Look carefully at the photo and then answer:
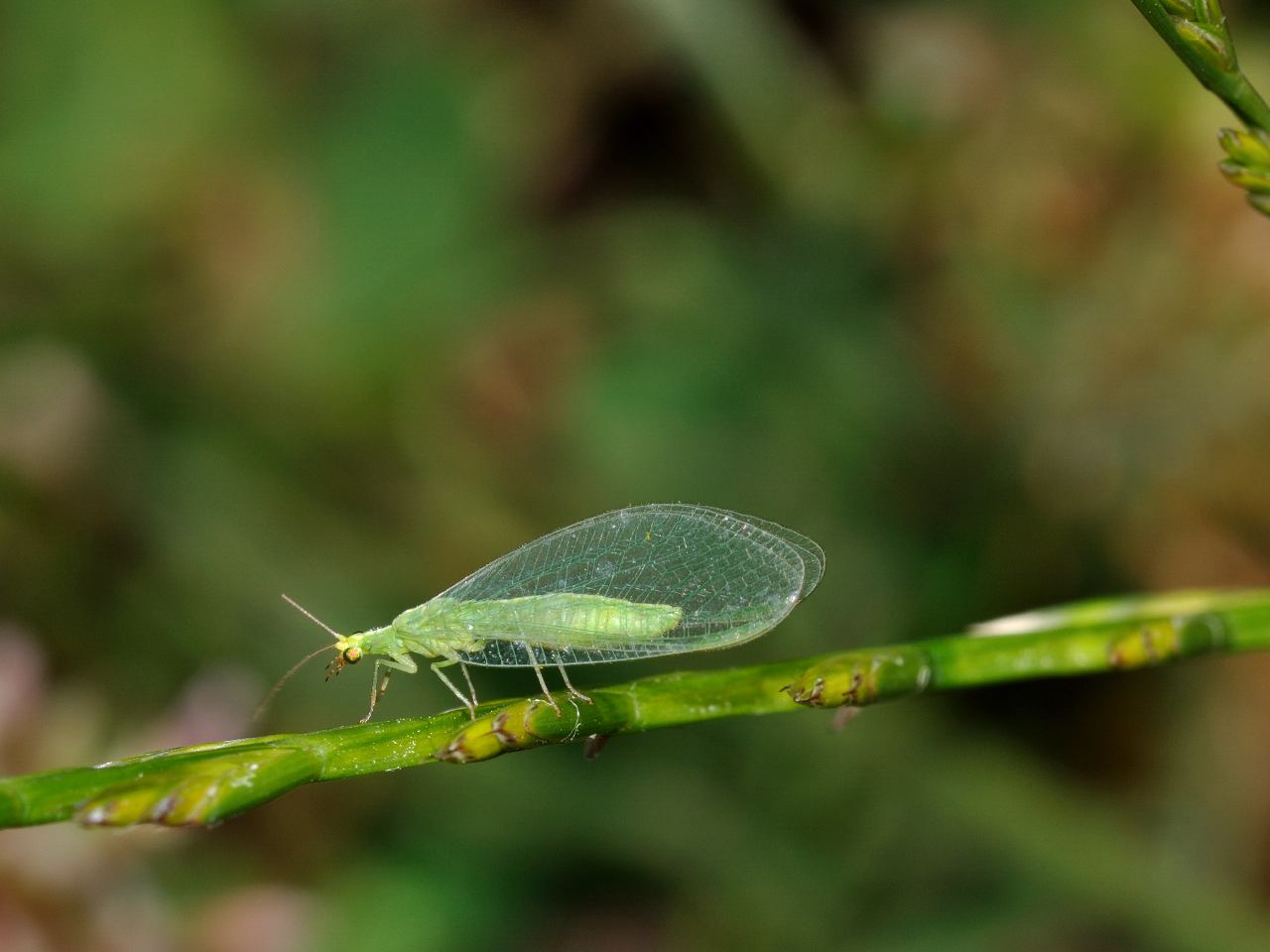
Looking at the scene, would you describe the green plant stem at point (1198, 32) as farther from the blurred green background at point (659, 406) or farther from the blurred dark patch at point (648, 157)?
the blurred dark patch at point (648, 157)

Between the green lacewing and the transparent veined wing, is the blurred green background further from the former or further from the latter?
the transparent veined wing

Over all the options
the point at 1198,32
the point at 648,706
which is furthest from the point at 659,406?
the point at 1198,32

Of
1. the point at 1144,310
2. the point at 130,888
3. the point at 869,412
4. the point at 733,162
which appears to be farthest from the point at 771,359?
the point at 130,888

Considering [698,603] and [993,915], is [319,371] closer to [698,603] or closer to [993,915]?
[698,603]

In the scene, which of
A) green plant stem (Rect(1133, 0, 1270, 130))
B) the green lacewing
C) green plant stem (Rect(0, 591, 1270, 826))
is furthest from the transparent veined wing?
green plant stem (Rect(1133, 0, 1270, 130))

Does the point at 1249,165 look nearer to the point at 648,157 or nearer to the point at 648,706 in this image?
the point at 648,706
